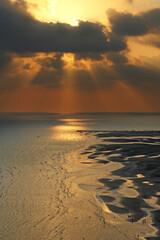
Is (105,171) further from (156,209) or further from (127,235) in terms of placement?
(127,235)

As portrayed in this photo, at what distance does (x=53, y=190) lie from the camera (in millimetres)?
26938

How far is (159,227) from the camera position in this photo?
17938 millimetres

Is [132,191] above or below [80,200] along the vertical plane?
above

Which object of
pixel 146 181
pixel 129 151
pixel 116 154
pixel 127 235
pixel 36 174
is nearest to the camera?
pixel 127 235

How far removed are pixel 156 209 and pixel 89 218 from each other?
5176mm

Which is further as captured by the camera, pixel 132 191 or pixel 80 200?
pixel 132 191

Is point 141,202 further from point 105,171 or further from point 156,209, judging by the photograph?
point 105,171

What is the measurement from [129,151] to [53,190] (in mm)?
28021

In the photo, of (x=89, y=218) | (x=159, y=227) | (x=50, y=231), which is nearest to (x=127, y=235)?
(x=159, y=227)

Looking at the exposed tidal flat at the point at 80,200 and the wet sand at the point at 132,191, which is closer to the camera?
the exposed tidal flat at the point at 80,200

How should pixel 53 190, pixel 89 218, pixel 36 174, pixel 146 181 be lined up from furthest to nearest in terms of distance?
pixel 36 174
pixel 146 181
pixel 53 190
pixel 89 218

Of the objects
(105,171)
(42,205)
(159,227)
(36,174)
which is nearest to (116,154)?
(105,171)

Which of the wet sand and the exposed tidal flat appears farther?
the wet sand

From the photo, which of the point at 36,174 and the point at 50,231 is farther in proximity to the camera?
the point at 36,174
